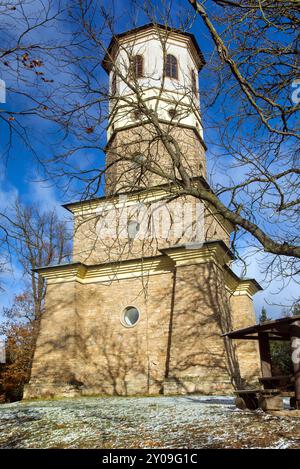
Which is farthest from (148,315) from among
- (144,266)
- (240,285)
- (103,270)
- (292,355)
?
(292,355)

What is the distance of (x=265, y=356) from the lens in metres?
8.39

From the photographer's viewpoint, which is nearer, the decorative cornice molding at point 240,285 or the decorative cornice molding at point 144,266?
the decorative cornice molding at point 144,266

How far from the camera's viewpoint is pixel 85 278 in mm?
16062

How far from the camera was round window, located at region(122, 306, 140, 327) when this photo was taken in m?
15.0

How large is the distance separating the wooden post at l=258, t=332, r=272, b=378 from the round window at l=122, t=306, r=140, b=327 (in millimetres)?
6952

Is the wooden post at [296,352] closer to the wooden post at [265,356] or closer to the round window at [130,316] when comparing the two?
the wooden post at [265,356]

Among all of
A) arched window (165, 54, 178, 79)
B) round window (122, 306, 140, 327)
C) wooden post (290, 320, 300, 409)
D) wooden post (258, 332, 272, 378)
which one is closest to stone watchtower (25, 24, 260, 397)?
round window (122, 306, 140, 327)

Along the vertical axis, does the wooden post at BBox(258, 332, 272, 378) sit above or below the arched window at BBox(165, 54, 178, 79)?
below

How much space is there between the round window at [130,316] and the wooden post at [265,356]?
6.95 m

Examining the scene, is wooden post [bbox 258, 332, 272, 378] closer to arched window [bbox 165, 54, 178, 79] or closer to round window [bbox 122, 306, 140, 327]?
round window [bbox 122, 306, 140, 327]

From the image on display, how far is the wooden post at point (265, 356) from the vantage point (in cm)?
823

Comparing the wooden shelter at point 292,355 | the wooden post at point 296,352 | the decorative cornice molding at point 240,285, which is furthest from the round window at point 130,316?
the wooden post at point 296,352

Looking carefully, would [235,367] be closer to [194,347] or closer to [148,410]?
[194,347]

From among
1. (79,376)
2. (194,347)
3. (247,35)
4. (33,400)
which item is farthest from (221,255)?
(247,35)
